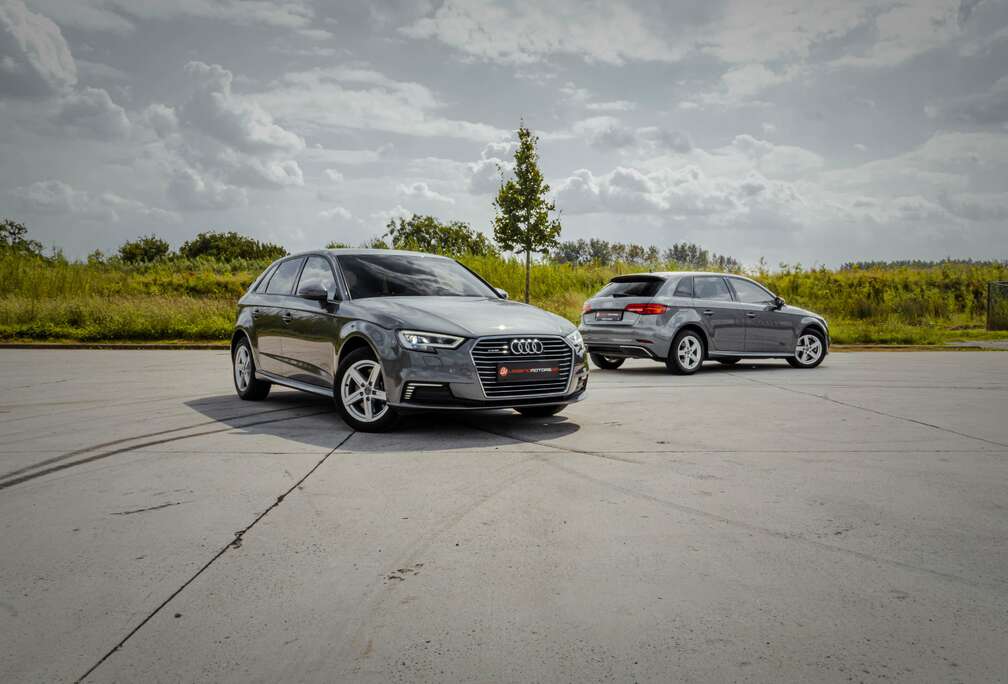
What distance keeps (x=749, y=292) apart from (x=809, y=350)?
5.59 feet

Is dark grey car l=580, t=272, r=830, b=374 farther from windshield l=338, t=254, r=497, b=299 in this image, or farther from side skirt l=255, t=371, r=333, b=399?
side skirt l=255, t=371, r=333, b=399

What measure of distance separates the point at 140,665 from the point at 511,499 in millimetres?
2730

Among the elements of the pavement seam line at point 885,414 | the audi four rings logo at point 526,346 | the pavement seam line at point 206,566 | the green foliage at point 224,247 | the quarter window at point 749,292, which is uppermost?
the green foliage at point 224,247

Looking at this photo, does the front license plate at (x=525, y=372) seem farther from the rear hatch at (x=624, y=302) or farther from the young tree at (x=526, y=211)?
the young tree at (x=526, y=211)

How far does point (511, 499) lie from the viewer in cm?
535

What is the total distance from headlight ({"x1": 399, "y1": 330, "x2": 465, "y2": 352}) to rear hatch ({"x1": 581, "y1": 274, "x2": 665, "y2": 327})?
656 cm

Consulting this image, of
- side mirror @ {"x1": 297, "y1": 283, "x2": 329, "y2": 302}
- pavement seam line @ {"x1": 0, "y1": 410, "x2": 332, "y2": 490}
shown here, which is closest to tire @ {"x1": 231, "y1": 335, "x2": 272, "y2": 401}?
pavement seam line @ {"x1": 0, "y1": 410, "x2": 332, "y2": 490}

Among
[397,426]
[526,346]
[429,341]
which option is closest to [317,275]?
[397,426]

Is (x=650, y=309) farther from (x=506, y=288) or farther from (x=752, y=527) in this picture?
(x=506, y=288)

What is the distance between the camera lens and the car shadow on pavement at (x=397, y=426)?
291 inches

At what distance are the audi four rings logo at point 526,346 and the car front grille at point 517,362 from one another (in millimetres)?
29

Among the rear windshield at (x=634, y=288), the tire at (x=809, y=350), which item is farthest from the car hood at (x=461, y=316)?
the tire at (x=809, y=350)

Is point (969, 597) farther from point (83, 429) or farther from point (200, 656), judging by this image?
point (83, 429)

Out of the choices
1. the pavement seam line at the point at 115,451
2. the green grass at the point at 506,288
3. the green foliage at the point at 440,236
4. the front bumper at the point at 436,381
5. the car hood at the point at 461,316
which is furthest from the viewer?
the green foliage at the point at 440,236
